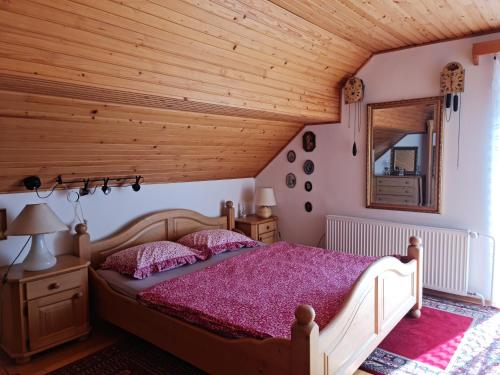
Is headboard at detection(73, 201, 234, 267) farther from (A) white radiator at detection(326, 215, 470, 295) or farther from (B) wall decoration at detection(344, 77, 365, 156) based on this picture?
(B) wall decoration at detection(344, 77, 365, 156)

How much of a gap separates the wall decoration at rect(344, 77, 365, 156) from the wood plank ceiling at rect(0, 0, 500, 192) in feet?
0.46

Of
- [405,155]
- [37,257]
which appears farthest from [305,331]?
[405,155]

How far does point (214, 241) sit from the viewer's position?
3.56 metres

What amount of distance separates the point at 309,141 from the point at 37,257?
2986 millimetres

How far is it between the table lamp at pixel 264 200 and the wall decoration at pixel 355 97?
111cm

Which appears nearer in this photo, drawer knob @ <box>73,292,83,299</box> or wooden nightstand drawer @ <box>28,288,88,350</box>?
wooden nightstand drawer @ <box>28,288,88,350</box>

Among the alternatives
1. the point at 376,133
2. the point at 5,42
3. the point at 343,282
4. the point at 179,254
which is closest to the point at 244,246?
the point at 179,254

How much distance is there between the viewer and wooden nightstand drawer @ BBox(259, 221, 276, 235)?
452cm

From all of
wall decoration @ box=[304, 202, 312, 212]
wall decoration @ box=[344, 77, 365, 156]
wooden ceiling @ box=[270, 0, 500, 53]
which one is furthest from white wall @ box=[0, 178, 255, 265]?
wooden ceiling @ box=[270, 0, 500, 53]

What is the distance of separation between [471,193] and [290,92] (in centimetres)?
186

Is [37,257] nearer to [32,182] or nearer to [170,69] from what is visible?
[32,182]

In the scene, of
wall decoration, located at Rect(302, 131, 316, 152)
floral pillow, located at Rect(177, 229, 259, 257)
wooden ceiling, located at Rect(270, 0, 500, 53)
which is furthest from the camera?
wall decoration, located at Rect(302, 131, 316, 152)

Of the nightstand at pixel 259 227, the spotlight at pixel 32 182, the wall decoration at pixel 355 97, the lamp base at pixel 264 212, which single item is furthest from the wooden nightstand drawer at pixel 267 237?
the spotlight at pixel 32 182

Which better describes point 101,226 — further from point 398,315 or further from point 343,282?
point 398,315
